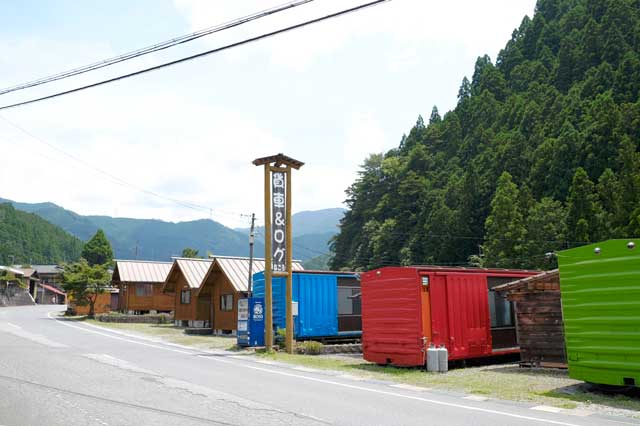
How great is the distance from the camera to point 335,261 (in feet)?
325

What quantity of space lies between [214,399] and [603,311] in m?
8.50

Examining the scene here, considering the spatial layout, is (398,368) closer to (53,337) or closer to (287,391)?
(287,391)

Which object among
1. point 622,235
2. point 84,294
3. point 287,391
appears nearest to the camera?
point 287,391

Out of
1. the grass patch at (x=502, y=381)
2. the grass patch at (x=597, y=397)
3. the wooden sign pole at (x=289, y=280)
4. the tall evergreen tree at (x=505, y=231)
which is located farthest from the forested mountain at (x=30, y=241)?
the grass patch at (x=597, y=397)

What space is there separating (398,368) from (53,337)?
17.8 meters

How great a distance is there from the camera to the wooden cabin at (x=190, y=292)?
38969 mm

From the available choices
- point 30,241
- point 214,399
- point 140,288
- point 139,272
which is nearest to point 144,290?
point 140,288

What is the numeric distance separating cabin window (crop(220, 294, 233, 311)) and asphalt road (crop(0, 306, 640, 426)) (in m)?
17.4

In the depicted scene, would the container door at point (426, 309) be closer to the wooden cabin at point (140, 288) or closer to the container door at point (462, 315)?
the container door at point (462, 315)

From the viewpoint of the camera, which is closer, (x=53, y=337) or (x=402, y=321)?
(x=402, y=321)

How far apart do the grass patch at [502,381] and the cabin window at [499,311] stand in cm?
159

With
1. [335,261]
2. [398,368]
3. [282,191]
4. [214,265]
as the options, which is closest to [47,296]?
[335,261]

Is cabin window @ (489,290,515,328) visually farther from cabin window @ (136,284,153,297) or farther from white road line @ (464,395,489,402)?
cabin window @ (136,284,153,297)

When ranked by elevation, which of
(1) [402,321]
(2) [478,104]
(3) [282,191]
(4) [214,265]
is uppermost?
(2) [478,104]
